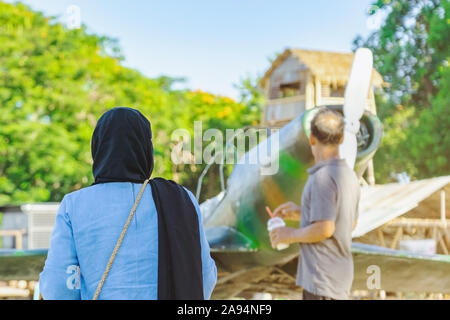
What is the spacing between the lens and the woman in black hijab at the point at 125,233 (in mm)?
1730

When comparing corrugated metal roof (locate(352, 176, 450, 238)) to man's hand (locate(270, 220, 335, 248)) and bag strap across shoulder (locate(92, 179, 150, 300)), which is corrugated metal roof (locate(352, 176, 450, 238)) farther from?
bag strap across shoulder (locate(92, 179, 150, 300))

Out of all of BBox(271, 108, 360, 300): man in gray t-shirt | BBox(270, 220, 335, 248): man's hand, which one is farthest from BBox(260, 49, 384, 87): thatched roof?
BBox(270, 220, 335, 248): man's hand

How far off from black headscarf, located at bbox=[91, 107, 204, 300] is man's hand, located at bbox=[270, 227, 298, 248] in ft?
3.63

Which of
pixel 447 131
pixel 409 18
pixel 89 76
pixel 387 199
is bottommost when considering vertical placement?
pixel 387 199

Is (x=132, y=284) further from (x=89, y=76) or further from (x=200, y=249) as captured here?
(x=89, y=76)

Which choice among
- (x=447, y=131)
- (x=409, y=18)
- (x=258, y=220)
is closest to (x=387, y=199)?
(x=258, y=220)

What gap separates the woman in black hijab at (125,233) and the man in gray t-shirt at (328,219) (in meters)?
1.00

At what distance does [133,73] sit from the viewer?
25.5 metres

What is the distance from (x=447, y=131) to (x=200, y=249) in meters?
21.7

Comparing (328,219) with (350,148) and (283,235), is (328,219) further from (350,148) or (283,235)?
(350,148)

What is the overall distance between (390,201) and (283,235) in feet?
27.3

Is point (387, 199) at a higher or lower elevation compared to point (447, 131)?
lower

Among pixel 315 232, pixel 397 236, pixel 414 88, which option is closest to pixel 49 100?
pixel 397 236
